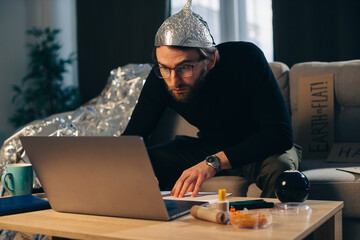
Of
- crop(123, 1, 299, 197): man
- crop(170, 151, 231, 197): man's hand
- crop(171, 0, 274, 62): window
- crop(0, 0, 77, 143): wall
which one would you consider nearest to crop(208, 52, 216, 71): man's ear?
crop(123, 1, 299, 197): man

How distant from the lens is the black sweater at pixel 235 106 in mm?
1519

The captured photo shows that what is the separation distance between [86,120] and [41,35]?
1938 millimetres

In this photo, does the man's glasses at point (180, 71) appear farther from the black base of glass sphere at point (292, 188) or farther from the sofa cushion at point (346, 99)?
the sofa cushion at point (346, 99)

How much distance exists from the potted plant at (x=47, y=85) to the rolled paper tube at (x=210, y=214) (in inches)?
127

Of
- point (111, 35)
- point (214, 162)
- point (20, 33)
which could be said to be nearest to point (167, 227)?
point (214, 162)

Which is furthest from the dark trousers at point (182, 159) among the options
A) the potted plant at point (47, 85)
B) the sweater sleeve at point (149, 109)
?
the potted plant at point (47, 85)

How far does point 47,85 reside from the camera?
4109mm

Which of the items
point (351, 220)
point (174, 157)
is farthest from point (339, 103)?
point (174, 157)

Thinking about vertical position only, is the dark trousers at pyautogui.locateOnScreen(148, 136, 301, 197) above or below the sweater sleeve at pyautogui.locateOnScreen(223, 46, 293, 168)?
below

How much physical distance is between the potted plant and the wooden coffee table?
3.08 meters

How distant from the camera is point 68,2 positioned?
4402 millimetres

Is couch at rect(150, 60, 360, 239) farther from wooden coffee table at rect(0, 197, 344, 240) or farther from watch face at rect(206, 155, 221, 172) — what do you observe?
wooden coffee table at rect(0, 197, 344, 240)

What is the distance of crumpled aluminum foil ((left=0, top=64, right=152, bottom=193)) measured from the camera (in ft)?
8.09

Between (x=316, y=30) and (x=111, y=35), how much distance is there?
72.8 inches
